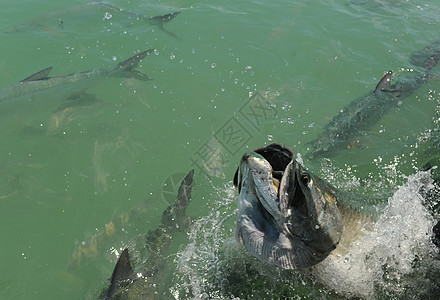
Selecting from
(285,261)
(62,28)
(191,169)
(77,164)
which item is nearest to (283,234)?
(285,261)

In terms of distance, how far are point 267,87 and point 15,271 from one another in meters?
4.35

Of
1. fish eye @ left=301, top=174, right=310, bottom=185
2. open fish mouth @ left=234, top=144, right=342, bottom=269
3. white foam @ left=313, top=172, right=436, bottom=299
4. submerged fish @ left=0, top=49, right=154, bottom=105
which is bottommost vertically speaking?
submerged fish @ left=0, top=49, right=154, bottom=105

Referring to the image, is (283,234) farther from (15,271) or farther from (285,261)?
(15,271)

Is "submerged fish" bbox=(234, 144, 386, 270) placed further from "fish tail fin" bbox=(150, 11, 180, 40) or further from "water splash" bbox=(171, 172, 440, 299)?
Answer: "fish tail fin" bbox=(150, 11, 180, 40)

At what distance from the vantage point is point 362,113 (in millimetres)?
5855

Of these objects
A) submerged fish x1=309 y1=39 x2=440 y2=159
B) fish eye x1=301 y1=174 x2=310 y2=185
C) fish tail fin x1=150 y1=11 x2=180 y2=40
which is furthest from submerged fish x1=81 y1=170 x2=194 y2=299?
fish tail fin x1=150 y1=11 x2=180 y2=40

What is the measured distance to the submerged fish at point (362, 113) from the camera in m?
5.41

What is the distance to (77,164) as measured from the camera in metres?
5.34

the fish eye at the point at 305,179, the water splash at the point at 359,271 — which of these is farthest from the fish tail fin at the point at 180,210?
the fish eye at the point at 305,179

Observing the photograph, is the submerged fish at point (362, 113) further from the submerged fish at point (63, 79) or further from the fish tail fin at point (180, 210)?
the submerged fish at point (63, 79)

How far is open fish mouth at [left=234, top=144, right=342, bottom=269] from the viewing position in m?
2.16

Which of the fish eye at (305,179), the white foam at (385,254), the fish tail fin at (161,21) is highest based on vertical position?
the fish eye at (305,179)

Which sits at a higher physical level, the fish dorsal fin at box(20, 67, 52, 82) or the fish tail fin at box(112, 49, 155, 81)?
the fish tail fin at box(112, 49, 155, 81)

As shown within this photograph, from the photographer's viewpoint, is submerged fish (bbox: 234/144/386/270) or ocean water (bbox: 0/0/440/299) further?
ocean water (bbox: 0/0/440/299)
